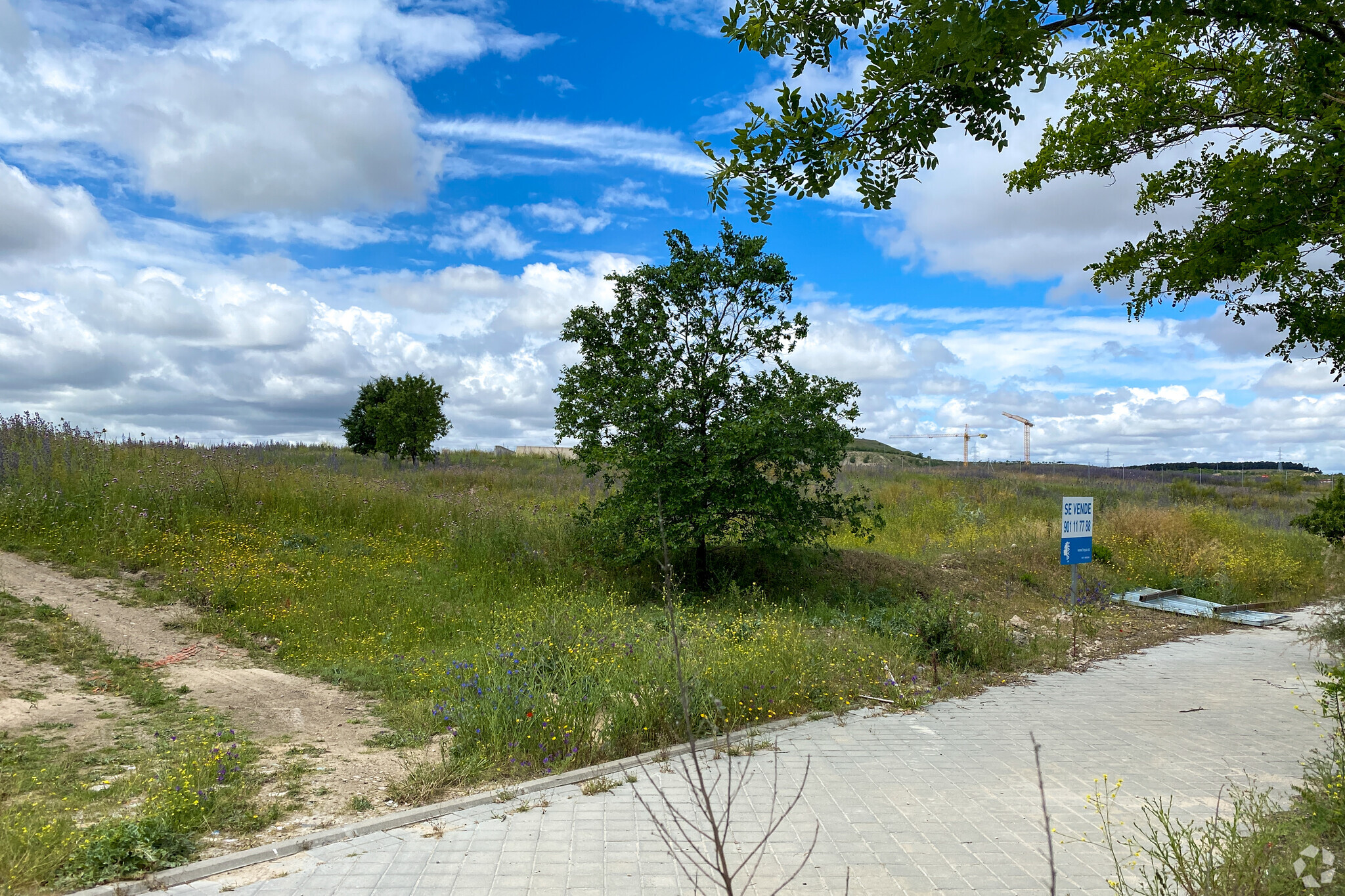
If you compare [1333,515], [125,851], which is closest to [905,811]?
[125,851]

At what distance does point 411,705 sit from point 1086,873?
561 centimetres

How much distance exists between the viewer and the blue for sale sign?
450 inches

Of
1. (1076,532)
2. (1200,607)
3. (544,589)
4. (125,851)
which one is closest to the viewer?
(125,851)

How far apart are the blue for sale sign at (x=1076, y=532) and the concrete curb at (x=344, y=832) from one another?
7822 mm

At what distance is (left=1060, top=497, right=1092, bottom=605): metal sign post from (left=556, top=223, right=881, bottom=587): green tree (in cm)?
264

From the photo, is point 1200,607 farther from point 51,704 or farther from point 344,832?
point 51,704

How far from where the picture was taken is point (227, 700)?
7.76 metres

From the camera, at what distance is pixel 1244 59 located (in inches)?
326

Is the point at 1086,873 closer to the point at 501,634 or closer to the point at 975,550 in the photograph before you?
the point at 501,634

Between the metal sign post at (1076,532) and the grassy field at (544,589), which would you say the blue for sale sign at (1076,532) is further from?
the grassy field at (544,589)

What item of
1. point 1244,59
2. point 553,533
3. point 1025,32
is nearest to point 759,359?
point 553,533

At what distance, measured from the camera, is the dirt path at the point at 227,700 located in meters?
5.41

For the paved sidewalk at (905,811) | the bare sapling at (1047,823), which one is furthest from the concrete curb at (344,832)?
the bare sapling at (1047,823)

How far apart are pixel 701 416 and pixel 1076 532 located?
5752mm
